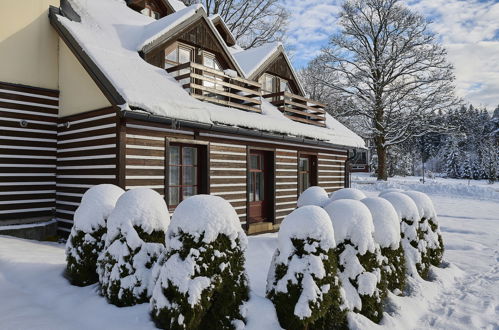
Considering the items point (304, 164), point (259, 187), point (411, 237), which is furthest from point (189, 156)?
point (304, 164)

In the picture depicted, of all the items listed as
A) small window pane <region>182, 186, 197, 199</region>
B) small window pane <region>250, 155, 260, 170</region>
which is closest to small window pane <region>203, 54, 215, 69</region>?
small window pane <region>250, 155, 260, 170</region>

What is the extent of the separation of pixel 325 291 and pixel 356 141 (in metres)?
12.5

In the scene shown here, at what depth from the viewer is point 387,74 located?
2459 centimetres

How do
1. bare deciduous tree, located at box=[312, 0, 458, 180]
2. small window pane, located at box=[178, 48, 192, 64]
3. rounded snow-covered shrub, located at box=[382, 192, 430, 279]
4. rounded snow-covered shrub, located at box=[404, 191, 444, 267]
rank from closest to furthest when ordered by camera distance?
rounded snow-covered shrub, located at box=[382, 192, 430, 279]
rounded snow-covered shrub, located at box=[404, 191, 444, 267]
small window pane, located at box=[178, 48, 192, 64]
bare deciduous tree, located at box=[312, 0, 458, 180]

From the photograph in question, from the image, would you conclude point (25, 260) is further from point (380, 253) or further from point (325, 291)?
point (380, 253)

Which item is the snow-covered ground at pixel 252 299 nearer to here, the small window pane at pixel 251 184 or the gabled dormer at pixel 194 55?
the small window pane at pixel 251 184

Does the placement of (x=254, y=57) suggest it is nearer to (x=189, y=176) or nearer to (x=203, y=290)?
(x=189, y=176)

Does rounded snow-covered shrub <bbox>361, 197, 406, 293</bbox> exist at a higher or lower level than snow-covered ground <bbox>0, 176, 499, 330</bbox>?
higher

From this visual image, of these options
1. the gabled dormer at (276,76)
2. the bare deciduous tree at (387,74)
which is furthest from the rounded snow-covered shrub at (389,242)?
the bare deciduous tree at (387,74)

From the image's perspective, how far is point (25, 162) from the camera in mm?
8562

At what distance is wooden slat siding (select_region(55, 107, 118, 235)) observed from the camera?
7.77 m

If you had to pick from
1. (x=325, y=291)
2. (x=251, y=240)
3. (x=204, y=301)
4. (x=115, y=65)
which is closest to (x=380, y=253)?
(x=325, y=291)

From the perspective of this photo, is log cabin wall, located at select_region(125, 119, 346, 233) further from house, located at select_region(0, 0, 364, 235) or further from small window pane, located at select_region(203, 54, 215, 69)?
small window pane, located at select_region(203, 54, 215, 69)

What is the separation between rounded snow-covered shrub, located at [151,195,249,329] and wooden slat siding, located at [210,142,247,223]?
222 inches
